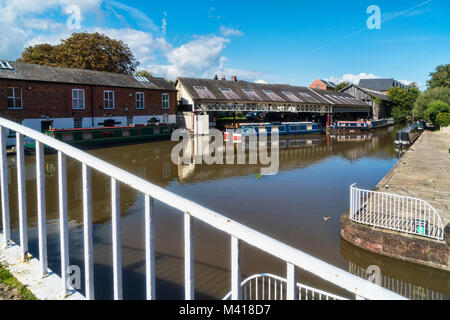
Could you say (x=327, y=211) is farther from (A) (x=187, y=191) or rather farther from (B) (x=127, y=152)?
(B) (x=127, y=152)

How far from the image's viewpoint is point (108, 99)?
2606cm

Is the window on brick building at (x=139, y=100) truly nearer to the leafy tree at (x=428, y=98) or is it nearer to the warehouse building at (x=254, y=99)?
the warehouse building at (x=254, y=99)

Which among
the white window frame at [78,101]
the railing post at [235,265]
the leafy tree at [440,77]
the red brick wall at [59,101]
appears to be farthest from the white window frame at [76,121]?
the leafy tree at [440,77]

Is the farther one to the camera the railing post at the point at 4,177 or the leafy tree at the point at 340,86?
the leafy tree at the point at 340,86

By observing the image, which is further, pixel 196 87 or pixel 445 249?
pixel 196 87

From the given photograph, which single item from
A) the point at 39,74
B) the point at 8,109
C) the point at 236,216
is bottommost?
the point at 236,216

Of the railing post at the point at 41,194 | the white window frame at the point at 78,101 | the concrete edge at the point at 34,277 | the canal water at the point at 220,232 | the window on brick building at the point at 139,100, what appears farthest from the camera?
the window on brick building at the point at 139,100

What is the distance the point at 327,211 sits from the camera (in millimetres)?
9562

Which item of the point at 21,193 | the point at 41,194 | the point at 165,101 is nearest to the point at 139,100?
the point at 165,101

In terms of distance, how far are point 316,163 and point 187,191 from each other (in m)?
9.29

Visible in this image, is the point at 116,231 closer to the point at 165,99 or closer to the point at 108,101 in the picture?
the point at 108,101

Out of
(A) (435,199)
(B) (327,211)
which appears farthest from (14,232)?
(A) (435,199)

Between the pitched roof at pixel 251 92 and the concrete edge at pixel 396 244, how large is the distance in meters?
25.0

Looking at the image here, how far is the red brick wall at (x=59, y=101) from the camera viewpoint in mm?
20797
